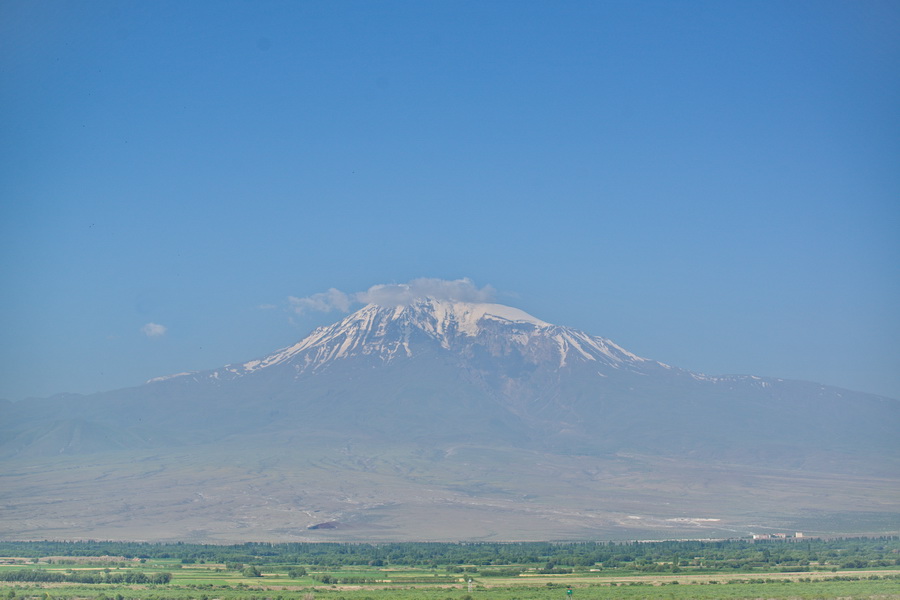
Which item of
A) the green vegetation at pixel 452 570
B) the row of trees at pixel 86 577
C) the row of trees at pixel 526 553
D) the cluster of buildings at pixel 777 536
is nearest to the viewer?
the green vegetation at pixel 452 570

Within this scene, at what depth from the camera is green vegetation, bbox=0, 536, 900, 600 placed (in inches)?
2655

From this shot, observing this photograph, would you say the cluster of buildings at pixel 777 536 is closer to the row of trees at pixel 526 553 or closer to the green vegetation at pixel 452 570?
the row of trees at pixel 526 553

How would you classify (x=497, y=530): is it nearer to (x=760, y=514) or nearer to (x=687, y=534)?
(x=687, y=534)

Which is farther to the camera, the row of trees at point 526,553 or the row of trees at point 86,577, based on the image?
the row of trees at point 526,553

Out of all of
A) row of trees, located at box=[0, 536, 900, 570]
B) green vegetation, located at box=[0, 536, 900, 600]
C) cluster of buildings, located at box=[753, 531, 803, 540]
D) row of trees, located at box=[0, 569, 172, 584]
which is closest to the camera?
green vegetation, located at box=[0, 536, 900, 600]

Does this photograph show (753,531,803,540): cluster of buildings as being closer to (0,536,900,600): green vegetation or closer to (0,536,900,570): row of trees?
(0,536,900,570): row of trees

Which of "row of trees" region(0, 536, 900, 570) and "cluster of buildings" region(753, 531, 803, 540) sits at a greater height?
"cluster of buildings" region(753, 531, 803, 540)

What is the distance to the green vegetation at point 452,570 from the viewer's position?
6744 cm

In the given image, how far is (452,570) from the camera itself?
284 feet

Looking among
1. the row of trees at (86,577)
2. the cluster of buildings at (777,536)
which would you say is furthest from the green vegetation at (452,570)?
the cluster of buildings at (777,536)

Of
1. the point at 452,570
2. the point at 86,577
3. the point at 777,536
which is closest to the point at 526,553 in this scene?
the point at 452,570

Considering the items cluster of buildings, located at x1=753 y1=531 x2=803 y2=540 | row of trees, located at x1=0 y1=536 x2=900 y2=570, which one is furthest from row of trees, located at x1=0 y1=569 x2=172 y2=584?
cluster of buildings, located at x1=753 y1=531 x2=803 y2=540

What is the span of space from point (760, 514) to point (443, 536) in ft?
172

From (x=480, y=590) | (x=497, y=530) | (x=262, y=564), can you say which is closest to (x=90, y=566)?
(x=262, y=564)
